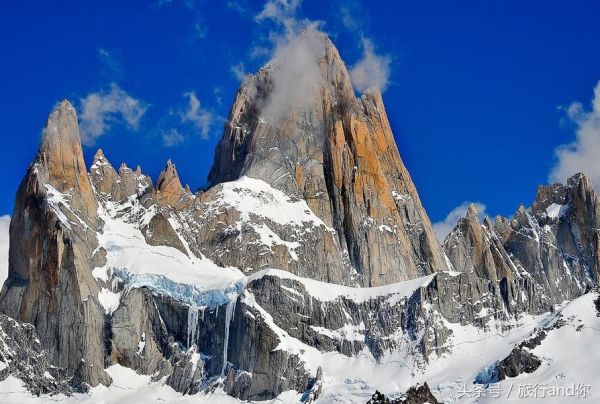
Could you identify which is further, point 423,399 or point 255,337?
point 255,337

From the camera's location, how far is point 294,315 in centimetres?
19938

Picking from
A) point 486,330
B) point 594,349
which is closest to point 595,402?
point 594,349

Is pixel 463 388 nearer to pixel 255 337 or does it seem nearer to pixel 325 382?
pixel 325 382

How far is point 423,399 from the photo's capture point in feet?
525

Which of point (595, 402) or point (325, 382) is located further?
point (325, 382)

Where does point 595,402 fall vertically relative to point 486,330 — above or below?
below

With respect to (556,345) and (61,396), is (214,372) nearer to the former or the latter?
(61,396)

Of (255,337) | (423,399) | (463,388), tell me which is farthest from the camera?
(255,337)

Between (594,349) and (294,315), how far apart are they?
5317cm

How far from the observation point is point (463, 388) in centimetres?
18100

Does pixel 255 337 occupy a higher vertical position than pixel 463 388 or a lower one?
higher

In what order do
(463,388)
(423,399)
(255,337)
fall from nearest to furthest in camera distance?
(423,399) < (463,388) < (255,337)

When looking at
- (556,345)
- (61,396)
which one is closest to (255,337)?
(61,396)

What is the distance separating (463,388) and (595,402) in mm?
23861
